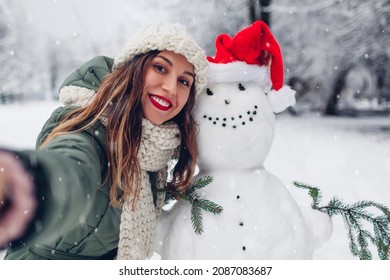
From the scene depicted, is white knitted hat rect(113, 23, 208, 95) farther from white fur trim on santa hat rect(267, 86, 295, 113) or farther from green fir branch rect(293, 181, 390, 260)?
green fir branch rect(293, 181, 390, 260)

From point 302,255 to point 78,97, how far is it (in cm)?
83

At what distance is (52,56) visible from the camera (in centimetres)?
1014

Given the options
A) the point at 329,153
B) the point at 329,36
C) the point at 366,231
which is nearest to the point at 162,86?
the point at 366,231

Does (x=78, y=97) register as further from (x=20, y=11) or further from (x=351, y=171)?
(x=20, y=11)

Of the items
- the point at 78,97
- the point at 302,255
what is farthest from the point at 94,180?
the point at 302,255

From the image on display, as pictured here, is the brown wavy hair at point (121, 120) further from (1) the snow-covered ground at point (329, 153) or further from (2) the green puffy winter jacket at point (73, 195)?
(1) the snow-covered ground at point (329, 153)

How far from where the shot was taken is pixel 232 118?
121cm

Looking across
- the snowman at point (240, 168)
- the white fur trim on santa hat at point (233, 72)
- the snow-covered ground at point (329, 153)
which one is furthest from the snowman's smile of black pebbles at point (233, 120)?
the snow-covered ground at point (329, 153)

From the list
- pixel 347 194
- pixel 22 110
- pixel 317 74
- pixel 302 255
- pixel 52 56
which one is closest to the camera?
pixel 302 255

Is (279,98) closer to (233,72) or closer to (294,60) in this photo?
(233,72)

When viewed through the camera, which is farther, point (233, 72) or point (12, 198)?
point (233, 72)

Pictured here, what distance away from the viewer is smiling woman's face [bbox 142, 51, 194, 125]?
1117 mm

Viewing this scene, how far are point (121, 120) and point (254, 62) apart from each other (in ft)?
1.47

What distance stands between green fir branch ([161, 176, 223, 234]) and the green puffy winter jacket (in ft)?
0.31
